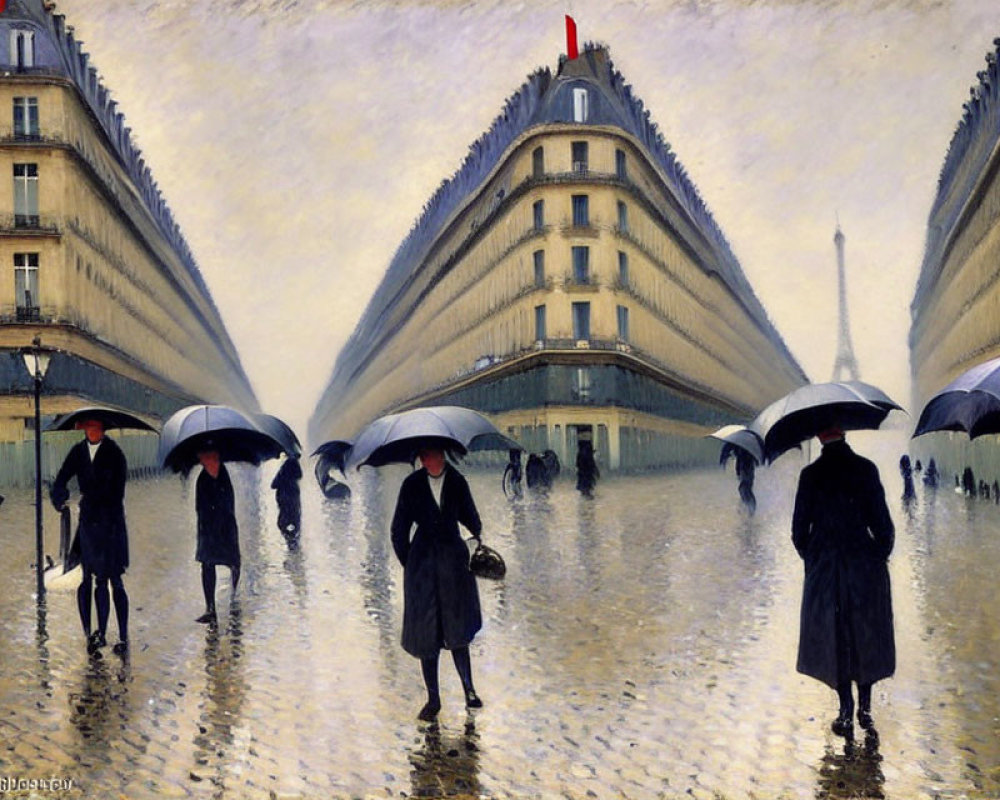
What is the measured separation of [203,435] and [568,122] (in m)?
43.0

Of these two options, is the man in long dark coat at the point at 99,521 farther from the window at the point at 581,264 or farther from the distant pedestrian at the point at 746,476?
the window at the point at 581,264

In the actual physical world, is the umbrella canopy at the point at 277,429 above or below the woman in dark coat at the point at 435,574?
above

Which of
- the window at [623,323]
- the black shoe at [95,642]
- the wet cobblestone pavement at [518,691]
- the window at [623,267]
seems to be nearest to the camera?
the wet cobblestone pavement at [518,691]

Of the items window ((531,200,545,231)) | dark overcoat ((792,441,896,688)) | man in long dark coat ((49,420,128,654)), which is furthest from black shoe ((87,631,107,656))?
window ((531,200,545,231))

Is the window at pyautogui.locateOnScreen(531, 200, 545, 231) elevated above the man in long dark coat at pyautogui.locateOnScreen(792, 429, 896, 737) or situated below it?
above

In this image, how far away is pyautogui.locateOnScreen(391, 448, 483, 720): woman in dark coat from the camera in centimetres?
784

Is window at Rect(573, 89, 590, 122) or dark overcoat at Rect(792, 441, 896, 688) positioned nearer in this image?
dark overcoat at Rect(792, 441, 896, 688)

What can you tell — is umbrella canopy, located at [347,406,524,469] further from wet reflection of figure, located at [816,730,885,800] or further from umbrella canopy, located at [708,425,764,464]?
umbrella canopy, located at [708,425,764,464]

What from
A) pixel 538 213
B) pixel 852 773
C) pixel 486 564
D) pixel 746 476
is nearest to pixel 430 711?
pixel 486 564

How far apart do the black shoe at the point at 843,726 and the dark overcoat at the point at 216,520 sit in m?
6.53

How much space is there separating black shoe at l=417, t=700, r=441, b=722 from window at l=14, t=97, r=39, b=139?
39.8 metres

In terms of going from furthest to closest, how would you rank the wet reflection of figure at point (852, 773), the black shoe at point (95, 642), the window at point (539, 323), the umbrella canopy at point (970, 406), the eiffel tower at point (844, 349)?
the eiffel tower at point (844, 349), the window at point (539, 323), the black shoe at point (95, 642), the umbrella canopy at point (970, 406), the wet reflection of figure at point (852, 773)

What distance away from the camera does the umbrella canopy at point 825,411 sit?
7891 mm

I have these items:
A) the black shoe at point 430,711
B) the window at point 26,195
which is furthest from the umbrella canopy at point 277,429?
the window at point 26,195
